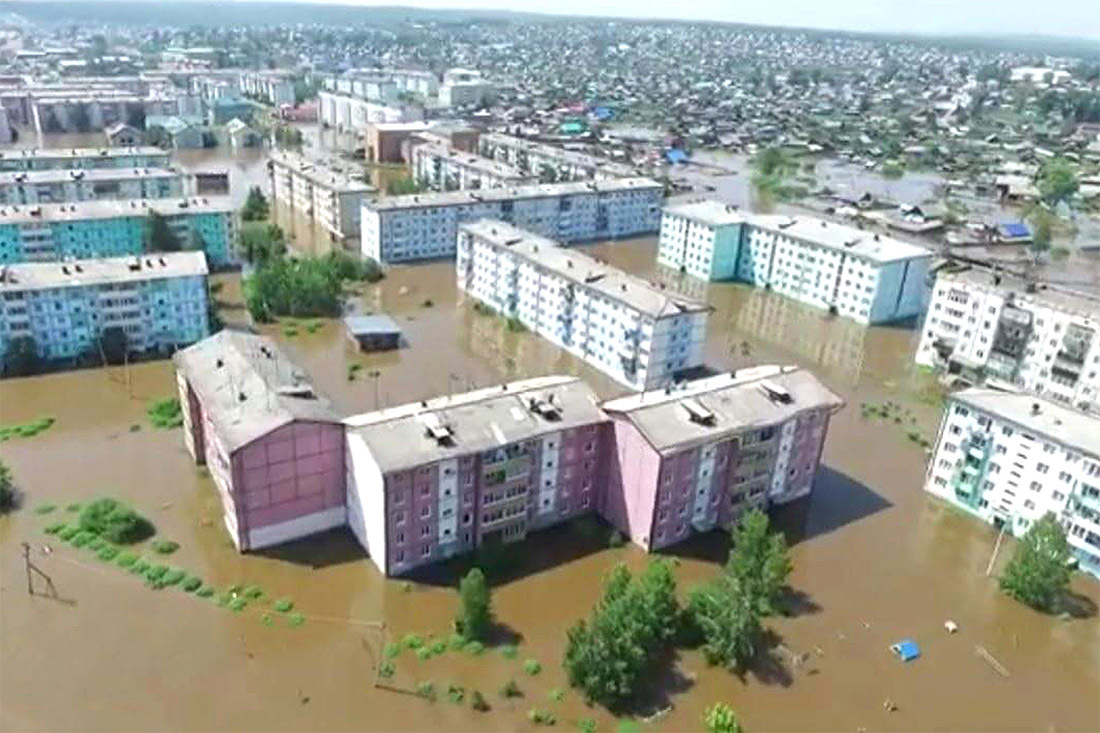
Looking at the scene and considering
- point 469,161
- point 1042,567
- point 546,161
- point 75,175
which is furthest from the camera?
point 546,161

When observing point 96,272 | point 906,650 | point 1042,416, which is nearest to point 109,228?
point 96,272

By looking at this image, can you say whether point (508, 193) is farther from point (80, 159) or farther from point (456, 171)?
point (80, 159)

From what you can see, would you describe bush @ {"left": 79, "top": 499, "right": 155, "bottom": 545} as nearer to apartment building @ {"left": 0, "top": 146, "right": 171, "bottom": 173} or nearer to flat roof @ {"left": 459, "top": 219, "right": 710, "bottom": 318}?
flat roof @ {"left": 459, "top": 219, "right": 710, "bottom": 318}

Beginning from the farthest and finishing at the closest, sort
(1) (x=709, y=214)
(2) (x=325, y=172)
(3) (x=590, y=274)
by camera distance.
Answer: (2) (x=325, y=172)
(1) (x=709, y=214)
(3) (x=590, y=274)

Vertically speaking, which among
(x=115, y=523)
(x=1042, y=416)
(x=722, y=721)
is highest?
(x=1042, y=416)

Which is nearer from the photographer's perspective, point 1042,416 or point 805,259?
point 1042,416

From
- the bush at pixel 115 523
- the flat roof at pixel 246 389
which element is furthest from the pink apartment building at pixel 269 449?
the bush at pixel 115 523

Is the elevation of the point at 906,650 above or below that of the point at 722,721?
below

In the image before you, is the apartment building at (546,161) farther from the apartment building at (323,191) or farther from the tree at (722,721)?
the tree at (722,721)
